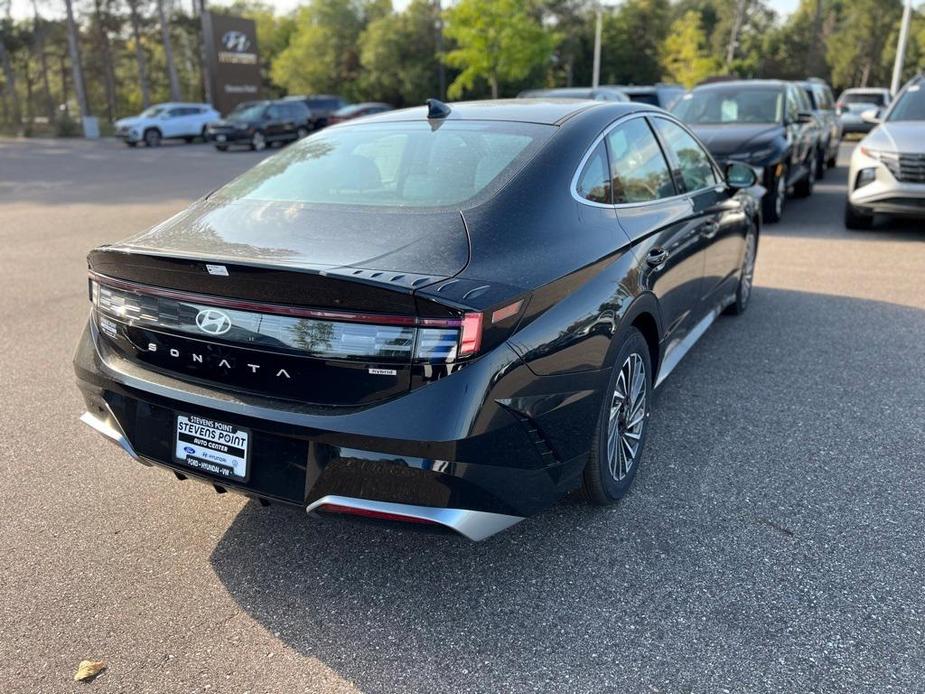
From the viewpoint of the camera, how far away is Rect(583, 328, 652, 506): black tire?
2.99 meters

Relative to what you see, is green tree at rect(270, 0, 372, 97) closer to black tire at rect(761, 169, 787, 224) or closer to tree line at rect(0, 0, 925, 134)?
tree line at rect(0, 0, 925, 134)

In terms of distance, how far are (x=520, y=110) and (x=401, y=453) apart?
2.03 m

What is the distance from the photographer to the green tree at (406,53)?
1796 inches

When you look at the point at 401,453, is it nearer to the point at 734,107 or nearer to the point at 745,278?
the point at 745,278

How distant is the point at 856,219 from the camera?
31.2 feet

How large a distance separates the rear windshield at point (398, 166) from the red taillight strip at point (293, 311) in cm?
76

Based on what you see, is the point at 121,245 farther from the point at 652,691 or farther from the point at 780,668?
the point at 780,668

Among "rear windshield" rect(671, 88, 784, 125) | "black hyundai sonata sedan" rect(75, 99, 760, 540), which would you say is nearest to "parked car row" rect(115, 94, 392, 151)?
"rear windshield" rect(671, 88, 784, 125)

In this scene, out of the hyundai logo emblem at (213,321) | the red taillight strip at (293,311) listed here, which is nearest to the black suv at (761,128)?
the red taillight strip at (293,311)

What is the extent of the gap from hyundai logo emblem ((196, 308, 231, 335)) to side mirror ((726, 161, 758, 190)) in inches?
145

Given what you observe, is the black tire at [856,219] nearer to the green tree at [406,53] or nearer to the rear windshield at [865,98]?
the rear windshield at [865,98]

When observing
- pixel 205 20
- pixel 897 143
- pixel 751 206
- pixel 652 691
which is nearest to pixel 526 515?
pixel 652 691

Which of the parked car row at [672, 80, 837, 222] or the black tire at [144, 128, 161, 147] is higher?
the parked car row at [672, 80, 837, 222]

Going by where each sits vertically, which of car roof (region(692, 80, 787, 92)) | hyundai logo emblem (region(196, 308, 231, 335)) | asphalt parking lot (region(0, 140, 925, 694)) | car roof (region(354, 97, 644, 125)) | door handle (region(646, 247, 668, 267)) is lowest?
asphalt parking lot (region(0, 140, 925, 694))
